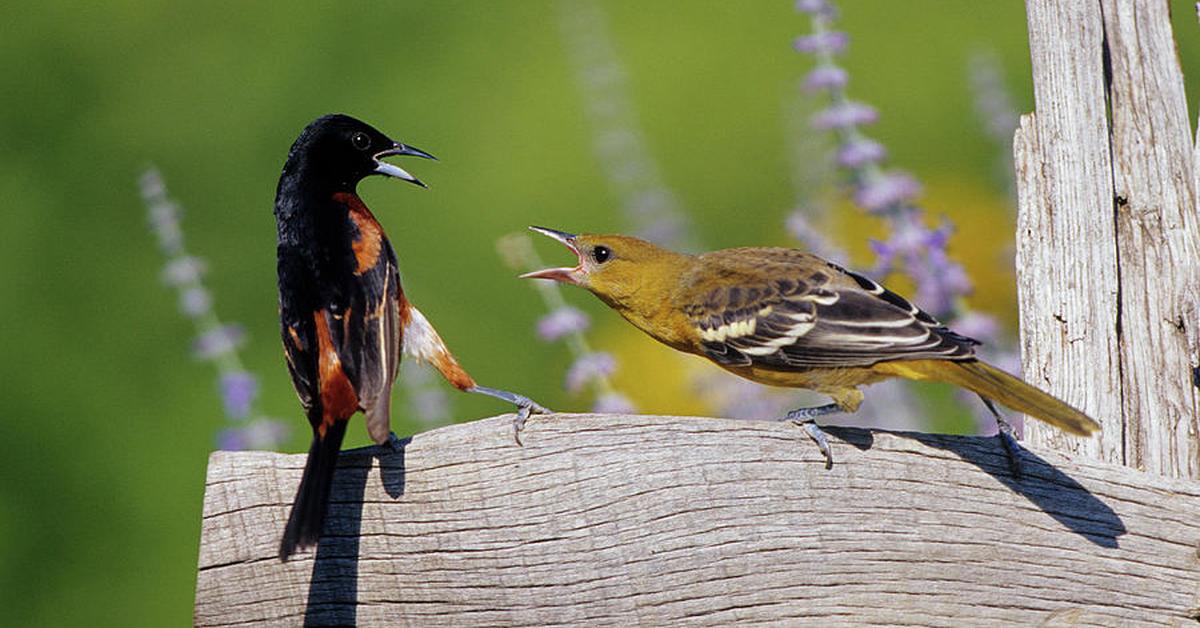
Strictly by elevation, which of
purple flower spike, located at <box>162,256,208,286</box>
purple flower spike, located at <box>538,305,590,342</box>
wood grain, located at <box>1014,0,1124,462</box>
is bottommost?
wood grain, located at <box>1014,0,1124,462</box>

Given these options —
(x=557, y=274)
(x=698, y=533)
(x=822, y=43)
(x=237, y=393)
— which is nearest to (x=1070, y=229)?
(x=822, y=43)

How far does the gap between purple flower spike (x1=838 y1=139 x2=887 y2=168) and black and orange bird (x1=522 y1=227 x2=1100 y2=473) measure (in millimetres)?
261

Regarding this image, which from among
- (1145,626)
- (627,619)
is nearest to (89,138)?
(627,619)

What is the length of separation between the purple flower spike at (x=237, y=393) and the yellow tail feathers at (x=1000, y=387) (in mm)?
1627

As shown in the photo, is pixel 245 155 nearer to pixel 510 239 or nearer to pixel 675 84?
pixel 675 84

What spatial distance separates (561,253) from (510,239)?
3312 millimetres

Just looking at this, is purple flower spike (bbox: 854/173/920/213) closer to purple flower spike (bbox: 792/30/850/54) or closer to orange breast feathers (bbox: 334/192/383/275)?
purple flower spike (bbox: 792/30/850/54)

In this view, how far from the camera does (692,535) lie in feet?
9.23

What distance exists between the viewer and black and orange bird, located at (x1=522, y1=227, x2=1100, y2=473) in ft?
10.4

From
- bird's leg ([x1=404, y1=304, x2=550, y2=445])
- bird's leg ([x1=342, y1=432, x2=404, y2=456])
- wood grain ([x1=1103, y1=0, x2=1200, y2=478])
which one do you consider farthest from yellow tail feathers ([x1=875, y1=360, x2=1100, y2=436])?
bird's leg ([x1=342, y1=432, x2=404, y2=456])

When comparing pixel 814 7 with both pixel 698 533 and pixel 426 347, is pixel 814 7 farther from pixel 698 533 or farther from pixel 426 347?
pixel 698 533

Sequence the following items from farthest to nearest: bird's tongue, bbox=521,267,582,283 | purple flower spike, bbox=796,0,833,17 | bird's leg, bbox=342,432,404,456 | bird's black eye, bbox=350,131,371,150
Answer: bird's black eye, bbox=350,131,371,150, bird's tongue, bbox=521,267,582,283, purple flower spike, bbox=796,0,833,17, bird's leg, bbox=342,432,404,456

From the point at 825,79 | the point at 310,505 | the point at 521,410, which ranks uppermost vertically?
the point at 825,79

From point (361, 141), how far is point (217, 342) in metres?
0.67
